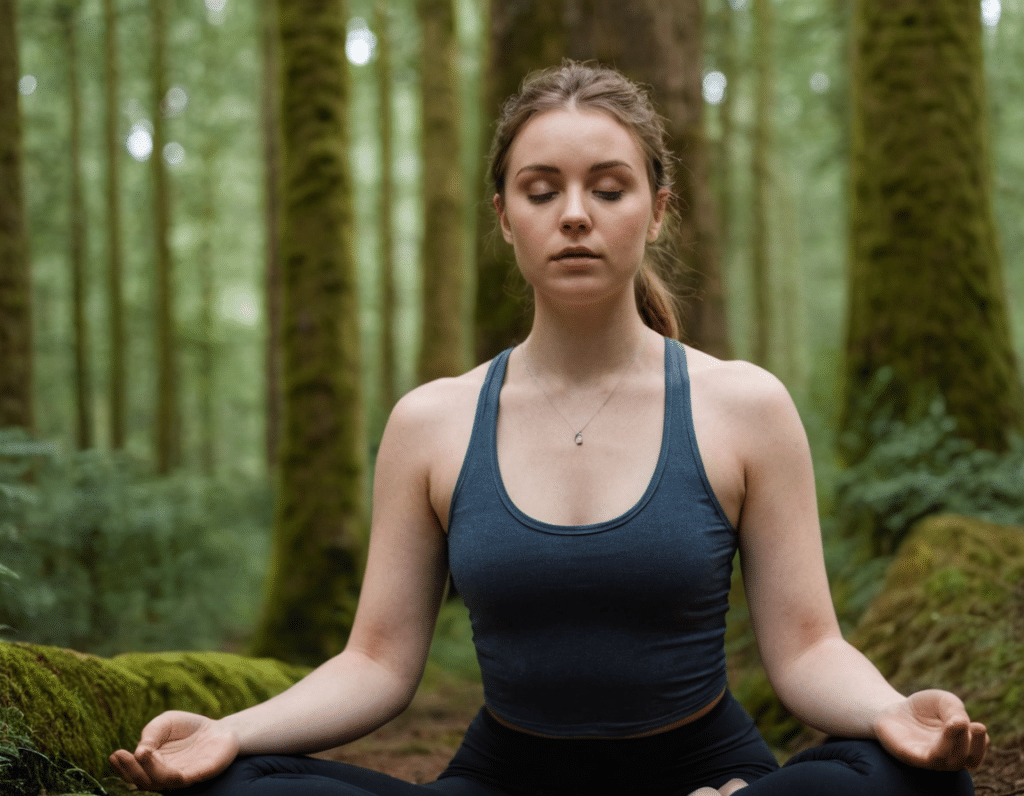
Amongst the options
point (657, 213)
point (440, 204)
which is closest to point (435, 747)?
point (657, 213)

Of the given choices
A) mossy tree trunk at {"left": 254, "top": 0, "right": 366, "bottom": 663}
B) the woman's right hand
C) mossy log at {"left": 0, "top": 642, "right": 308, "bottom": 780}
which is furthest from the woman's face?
mossy tree trunk at {"left": 254, "top": 0, "right": 366, "bottom": 663}

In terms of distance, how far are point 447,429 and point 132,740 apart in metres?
1.37

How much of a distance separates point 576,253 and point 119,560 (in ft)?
20.3

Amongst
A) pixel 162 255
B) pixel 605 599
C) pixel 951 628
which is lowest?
pixel 951 628

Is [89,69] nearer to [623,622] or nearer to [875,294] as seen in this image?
[875,294]

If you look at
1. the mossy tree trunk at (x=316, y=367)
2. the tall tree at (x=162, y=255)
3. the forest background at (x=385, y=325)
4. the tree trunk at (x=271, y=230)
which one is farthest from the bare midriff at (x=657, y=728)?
the tall tree at (x=162, y=255)

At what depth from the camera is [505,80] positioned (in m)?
5.55

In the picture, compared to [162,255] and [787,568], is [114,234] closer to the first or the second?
[162,255]

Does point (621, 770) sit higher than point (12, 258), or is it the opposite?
point (12, 258)

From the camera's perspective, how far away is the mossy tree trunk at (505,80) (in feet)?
17.6

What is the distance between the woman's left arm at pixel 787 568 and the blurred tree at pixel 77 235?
13.5m

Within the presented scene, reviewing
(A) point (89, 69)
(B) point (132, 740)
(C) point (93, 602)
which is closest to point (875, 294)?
(B) point (132, 740)

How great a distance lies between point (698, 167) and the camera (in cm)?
570

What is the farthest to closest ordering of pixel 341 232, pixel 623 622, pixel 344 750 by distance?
pixel 341 232 → pixel 344 750 → pixel 623 622
